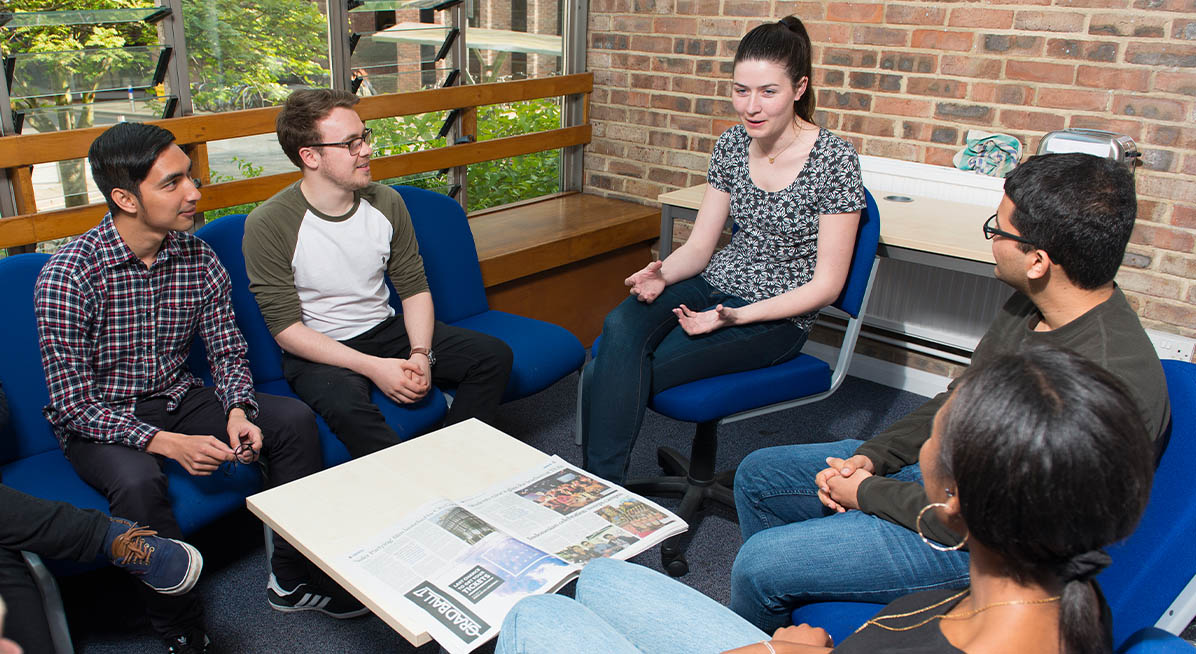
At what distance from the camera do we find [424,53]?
346 centimetres

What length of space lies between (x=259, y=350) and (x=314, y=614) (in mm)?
761

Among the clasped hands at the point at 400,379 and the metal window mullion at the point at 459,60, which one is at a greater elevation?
the metal window mullion at the point at 459,60

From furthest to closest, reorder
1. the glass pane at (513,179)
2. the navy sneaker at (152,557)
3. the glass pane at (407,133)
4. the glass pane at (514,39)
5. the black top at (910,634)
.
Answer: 1. the glass pane at (513,179)
2. the glass pane at (514,39)
3. the glass pane at (407,133)
4. the navy sneaker at (152,557)
5. the black top at (910,634)

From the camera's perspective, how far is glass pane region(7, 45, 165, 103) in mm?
2439

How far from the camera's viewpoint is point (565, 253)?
11.7 ft

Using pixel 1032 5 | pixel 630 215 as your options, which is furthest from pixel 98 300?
pixel 1032 5

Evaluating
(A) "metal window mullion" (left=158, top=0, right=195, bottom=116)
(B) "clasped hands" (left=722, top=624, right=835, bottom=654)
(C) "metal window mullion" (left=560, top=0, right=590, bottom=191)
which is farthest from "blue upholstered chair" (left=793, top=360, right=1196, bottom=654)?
(C) "metal window mullion" (left=560, top=0, right=590, bottom=191)

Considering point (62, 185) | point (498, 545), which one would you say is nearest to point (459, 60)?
point (62, 185)

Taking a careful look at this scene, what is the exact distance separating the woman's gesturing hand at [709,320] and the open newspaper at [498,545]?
2.10 ft

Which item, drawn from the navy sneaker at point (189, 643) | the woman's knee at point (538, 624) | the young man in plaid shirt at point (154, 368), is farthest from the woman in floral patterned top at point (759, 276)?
the woman's knee at point (538, 624)

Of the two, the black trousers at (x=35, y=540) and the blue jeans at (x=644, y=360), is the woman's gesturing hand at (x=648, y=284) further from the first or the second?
the black trousers at (x=35, y=540)

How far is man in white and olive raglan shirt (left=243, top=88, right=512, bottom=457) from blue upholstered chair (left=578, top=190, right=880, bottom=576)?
404mm

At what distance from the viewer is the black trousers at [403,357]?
7.63 ft

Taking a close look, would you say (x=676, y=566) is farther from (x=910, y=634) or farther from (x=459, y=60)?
(x=459, y=60)
